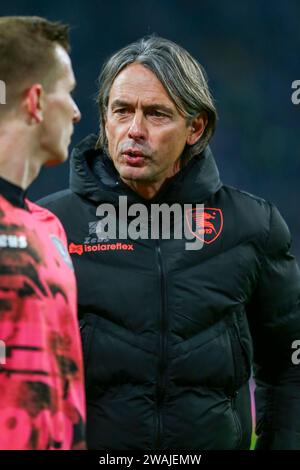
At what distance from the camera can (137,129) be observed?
8.49ft

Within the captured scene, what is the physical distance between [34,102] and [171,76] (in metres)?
0.73

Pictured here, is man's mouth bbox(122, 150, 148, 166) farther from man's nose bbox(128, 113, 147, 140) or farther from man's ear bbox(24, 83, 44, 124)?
man's ear bbox(24, 83, 44, 124)

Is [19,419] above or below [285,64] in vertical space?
below

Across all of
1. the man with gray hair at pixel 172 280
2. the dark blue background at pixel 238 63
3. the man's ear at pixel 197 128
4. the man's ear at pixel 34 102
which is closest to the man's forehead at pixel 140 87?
the man with gray hair at pixel 172 280

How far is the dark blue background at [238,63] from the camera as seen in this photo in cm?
710

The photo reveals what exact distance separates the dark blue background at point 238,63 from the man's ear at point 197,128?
4.29 metres

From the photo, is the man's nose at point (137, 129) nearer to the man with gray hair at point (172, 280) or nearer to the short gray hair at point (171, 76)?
the man with gray hair at point (172, 280)

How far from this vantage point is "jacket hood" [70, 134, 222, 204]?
2.61m

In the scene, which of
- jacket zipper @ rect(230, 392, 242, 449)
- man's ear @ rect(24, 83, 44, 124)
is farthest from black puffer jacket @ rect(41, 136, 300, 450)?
man's ear @ rect(24, 83, 44, 124)

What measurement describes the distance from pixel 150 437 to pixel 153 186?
724 mm

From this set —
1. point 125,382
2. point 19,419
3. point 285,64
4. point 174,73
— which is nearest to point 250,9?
point 285,64

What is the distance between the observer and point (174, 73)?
2633 millimetres
